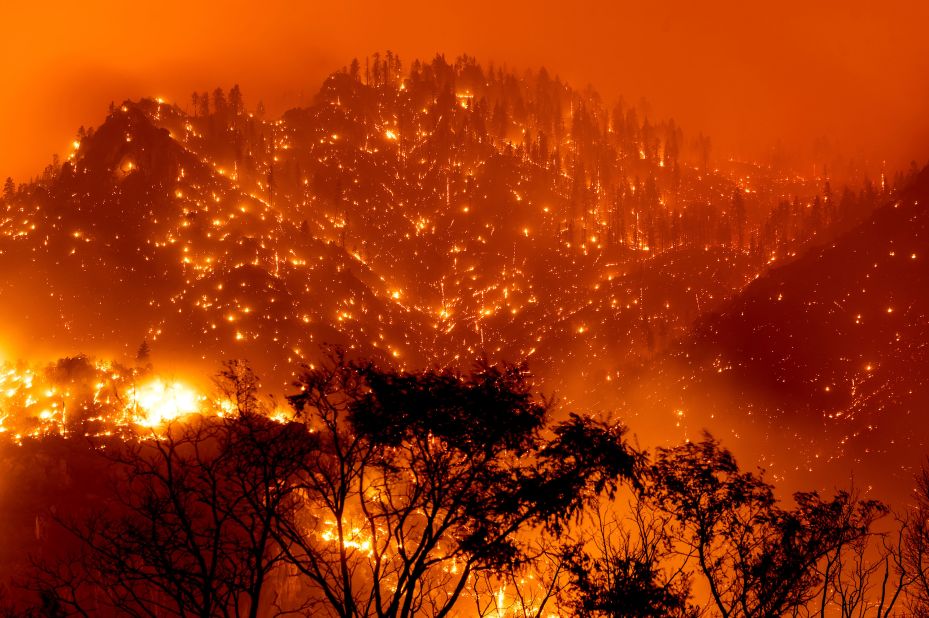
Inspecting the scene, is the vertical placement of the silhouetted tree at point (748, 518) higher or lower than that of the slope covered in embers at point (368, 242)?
lower

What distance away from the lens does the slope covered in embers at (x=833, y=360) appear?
7931 centimetres

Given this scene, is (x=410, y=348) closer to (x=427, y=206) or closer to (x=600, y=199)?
Result: (x=427, y=206)

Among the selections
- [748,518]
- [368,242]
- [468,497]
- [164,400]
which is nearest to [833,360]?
[748,518]

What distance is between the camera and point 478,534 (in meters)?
13.9

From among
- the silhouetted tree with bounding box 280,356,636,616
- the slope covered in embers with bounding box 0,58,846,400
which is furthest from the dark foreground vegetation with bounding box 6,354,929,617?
the slope covered in embers with bounding box 0,58,846,400

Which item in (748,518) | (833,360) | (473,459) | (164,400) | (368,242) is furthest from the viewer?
(368,242)

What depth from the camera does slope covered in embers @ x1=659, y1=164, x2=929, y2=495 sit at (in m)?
79.3

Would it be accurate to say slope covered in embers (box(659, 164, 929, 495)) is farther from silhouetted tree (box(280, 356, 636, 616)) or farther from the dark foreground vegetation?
silhouetted tree (box(280, 356, 636, 616))

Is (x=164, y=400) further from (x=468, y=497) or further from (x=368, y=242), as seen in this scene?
(x=368, y=242)

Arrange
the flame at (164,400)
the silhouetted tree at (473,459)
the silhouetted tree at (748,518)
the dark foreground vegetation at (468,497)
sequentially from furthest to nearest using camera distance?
1. the flame at (164,400)
2. the silhouetted tree at (748,518)
3. the silhouetted tree at (473,459)
4. the dark foreground vegetation at (468,497)

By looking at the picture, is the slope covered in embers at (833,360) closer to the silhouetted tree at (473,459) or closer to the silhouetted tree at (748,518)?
the silhouetted tree at (748,518)

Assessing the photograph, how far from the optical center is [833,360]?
8862cm

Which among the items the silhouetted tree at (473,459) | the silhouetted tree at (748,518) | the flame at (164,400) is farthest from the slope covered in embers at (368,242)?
the silhouetted tree at (473,459)

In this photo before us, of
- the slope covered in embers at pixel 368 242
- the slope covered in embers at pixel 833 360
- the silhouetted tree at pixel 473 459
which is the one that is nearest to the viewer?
the silhouetted tree at pixel 473 459
